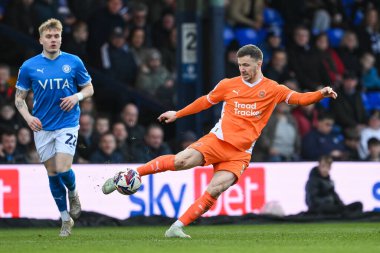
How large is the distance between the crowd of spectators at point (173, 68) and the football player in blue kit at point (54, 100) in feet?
13.1

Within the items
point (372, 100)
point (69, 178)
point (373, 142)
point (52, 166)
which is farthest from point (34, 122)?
point (372, 100)

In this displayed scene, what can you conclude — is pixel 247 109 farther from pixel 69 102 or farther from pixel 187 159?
pixel 69 102

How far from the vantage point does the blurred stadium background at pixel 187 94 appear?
56.6 feet

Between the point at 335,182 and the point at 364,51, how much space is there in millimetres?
6079

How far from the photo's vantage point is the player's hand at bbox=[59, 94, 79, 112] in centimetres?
1312

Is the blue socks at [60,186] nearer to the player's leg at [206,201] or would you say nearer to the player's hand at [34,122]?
the player's hand at [34,122]

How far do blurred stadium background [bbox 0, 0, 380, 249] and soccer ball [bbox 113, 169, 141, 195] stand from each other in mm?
3566

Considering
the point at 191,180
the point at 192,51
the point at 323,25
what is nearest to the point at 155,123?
the point at 192,51

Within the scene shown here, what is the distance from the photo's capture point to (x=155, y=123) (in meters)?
20.2

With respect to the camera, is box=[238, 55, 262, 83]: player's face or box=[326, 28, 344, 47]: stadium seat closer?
box=[238, 55, 262, 83]: player's face

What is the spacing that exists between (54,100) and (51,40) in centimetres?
70

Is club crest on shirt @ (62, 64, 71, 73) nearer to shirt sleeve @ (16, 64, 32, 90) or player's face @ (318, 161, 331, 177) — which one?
shirt sleeve @ (16, 64, 32, 90)

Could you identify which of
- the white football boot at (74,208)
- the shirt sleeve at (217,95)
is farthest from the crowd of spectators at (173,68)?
the shirt sleeve at (217,95)

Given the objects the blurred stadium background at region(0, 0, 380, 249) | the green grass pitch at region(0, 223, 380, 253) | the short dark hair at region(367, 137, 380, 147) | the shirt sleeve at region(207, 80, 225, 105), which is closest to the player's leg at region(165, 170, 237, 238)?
the green grass pitch at region(0, 223, 380, 253)
